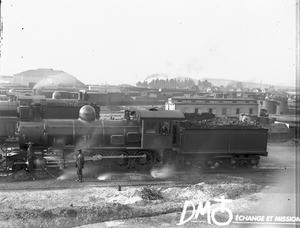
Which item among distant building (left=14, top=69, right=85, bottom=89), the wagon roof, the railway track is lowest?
the railway track

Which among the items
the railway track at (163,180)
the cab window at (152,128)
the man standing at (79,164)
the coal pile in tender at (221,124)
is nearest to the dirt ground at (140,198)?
the railway track at (163,180)

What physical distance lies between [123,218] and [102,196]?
100 inches

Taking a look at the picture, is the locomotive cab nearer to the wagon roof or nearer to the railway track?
the wagon roof

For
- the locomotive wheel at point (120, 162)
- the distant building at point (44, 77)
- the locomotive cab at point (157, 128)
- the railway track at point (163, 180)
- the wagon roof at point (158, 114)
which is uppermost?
the distant building at point (44, 77)

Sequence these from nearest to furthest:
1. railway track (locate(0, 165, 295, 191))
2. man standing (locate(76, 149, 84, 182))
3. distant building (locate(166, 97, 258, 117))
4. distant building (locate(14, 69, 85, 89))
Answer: railway track (locate(0, 165, 295, 191)), man standing (locate(76, 149, 84, 182)), distant building (locate(166, 97, 258, 117)), distant building (locate(14, 69, 85, 89))

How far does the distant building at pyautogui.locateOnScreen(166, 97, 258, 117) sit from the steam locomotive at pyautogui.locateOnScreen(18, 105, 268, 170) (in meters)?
26.0

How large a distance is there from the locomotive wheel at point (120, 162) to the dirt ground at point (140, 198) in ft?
2.12

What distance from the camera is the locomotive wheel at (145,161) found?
1722 cm

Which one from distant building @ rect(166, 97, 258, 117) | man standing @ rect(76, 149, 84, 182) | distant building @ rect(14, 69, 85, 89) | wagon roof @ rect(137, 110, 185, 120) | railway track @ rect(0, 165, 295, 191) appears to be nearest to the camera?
railway track @ rect(0, 165, 295, 191)

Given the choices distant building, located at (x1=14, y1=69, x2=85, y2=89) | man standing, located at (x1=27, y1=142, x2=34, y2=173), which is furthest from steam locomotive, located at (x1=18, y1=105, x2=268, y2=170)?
distant building, located at (x1=14, y1=69, x2=85, y2=89)

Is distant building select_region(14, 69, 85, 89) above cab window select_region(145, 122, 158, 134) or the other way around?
above

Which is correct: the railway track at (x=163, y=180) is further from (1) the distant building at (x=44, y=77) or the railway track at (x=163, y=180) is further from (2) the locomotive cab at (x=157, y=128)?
(1) the distant building at (x=44, y=77)

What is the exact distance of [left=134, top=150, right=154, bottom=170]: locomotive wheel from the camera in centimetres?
1722

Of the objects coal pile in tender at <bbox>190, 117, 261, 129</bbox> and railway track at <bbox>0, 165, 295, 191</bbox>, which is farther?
coal pile in tender at <bbox>190, 117, 261, 129</bbox>
